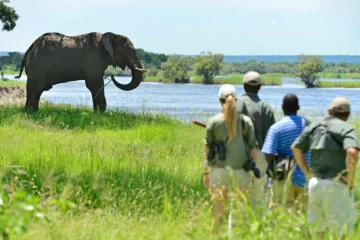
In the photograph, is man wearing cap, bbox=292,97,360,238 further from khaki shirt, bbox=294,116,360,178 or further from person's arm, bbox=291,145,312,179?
person's arm, bbox=291,145,312,179

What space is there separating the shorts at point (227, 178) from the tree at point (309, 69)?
7924 centimetres

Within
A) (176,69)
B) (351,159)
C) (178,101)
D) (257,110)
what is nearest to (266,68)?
(176,69)

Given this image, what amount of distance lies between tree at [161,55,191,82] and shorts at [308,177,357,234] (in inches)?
3418

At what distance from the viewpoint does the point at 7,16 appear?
103 feet

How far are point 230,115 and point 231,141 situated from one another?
290 millimetres

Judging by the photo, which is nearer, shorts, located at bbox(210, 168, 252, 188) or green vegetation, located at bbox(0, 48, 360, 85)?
shorts, located at bbox(210, 168, 252, 188)

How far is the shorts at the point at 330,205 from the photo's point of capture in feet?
24.5

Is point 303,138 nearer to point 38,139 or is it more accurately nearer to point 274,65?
point 38,139

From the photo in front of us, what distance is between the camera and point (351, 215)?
7555 mm

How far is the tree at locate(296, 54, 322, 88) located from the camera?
285 feet

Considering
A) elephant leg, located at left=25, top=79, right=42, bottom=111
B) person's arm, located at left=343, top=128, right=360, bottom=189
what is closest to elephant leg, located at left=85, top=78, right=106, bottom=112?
elephant leg, located at left=25, top=79, right=42, bottom=111

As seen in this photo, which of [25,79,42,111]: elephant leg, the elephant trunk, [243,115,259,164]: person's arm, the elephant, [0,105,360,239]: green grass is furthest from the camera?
[25,79,42,111]: elephant leg

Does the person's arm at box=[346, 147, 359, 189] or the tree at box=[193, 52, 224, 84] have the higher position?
the person's arm at box=[346, 147, 359, 189]

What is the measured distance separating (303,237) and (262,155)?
1.46m
